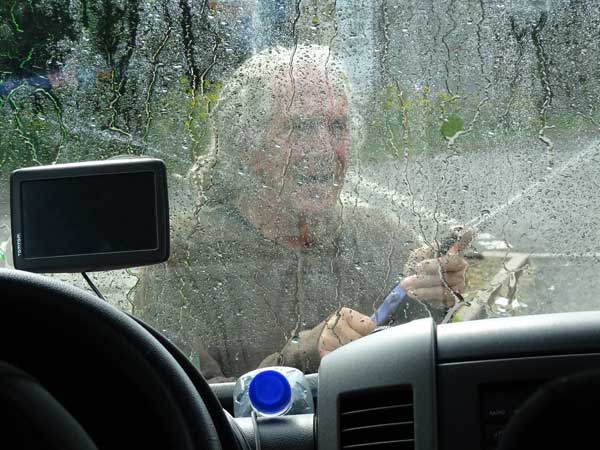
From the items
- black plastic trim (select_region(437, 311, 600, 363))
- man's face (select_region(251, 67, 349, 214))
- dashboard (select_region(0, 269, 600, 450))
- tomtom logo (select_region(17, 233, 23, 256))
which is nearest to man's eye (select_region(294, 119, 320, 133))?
man's face (select_region(251, 67, 349, 214))

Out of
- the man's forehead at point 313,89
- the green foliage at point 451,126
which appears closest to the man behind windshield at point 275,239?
the man's forehead at point 313,89

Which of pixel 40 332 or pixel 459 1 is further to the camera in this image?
pixel 459 1

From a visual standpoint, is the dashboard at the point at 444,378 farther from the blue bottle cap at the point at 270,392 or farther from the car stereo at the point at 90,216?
the car stereo at the point at 90,216

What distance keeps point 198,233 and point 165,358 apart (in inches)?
49.8

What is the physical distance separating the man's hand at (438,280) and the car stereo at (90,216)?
0.92 m

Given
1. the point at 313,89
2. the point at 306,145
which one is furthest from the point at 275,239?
the point at 313,89

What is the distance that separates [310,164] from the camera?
8.27 feet

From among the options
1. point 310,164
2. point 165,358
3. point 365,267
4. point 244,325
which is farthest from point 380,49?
point 165,358

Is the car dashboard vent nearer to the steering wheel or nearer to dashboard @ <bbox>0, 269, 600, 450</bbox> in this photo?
dashboard @ <bbox>0, 269, 600, 450</bbox>

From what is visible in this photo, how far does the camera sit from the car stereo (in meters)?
1.70

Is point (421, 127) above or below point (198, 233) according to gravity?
above

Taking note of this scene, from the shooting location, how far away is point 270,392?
206cm

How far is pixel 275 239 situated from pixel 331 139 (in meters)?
0.28

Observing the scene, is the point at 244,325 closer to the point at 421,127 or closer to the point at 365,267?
the point at 365,267
